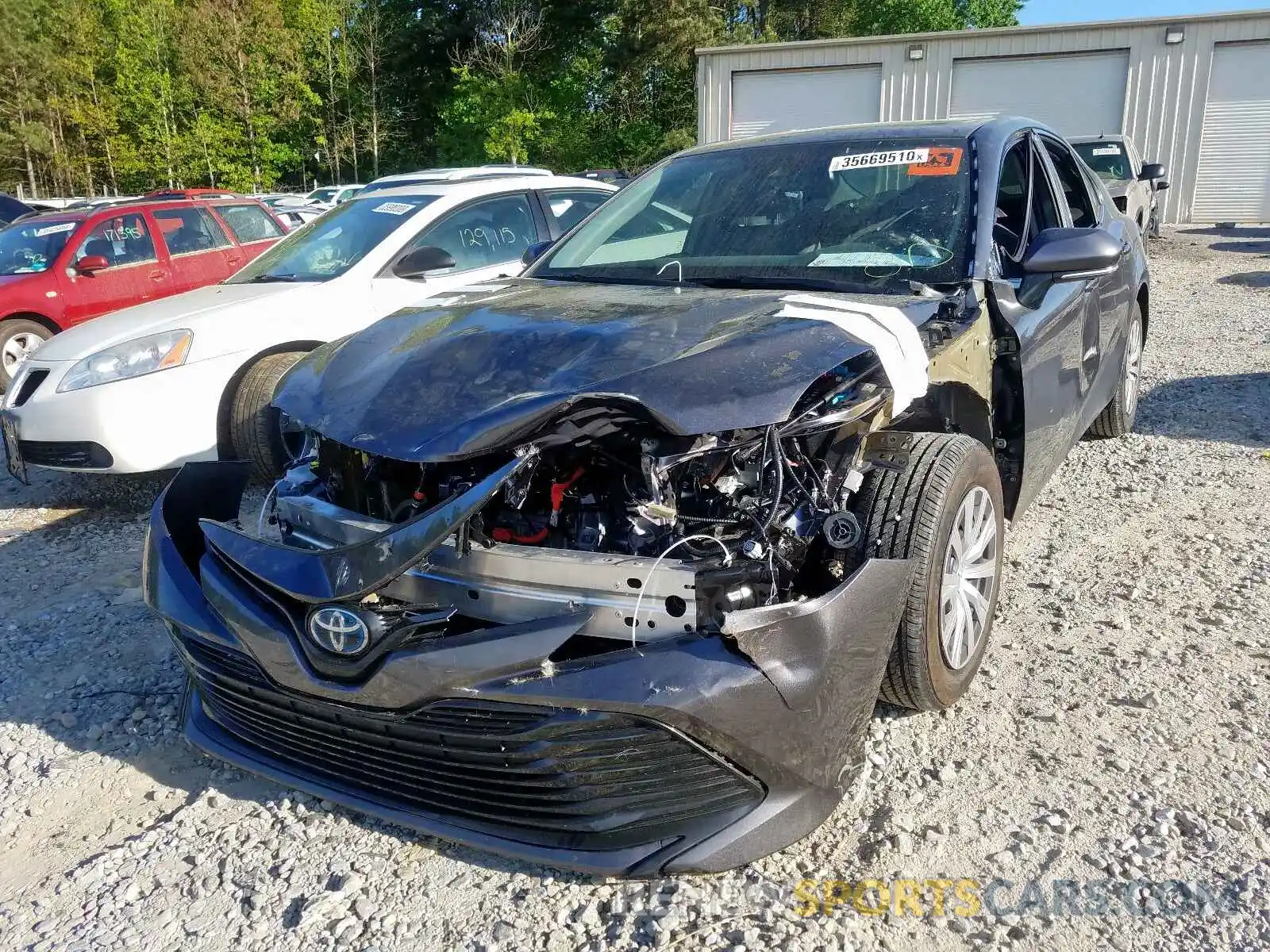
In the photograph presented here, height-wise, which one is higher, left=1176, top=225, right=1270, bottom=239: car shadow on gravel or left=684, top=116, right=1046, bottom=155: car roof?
left=684, top=116, right=1046, bottom=155: car roof

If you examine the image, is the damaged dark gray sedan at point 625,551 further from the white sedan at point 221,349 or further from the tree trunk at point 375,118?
the tree trunk at point 375,118

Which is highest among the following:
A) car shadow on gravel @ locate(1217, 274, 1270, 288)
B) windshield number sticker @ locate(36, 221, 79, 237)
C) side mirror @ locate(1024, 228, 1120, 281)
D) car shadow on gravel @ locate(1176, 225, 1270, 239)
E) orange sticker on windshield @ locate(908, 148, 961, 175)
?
orange sticker on windshield @ locate(908, 148, 961, 175)

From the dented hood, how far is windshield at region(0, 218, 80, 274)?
26.0ft

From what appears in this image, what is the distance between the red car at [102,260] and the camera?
9.18m

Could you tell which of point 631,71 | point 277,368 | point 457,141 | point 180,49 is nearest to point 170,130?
point 180,49

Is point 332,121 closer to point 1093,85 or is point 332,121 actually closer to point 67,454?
point 1093,85

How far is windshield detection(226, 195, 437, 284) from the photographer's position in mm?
5809

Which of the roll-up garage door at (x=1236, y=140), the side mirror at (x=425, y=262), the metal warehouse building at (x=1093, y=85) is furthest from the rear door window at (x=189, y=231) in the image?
the roll-up garage door at (x=1236, y=140)

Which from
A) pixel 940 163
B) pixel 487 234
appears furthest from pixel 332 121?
pixel 940 163

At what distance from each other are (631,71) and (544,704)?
3295 centimetres

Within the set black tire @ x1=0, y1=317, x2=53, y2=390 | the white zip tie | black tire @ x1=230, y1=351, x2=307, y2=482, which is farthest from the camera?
black tire @ x1=0, y1=317, x2=53, y2=390

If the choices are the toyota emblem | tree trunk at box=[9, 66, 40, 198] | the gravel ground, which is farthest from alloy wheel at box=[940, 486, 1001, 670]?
tree trunk at box=[9, 66, 40, 198]

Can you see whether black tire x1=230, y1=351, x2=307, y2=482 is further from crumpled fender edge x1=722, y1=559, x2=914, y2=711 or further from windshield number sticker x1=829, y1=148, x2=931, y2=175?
crumpled fender edge x1=722, y1=559, x2=914, y2=711

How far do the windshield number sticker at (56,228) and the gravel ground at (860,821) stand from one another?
6852 millimetres
